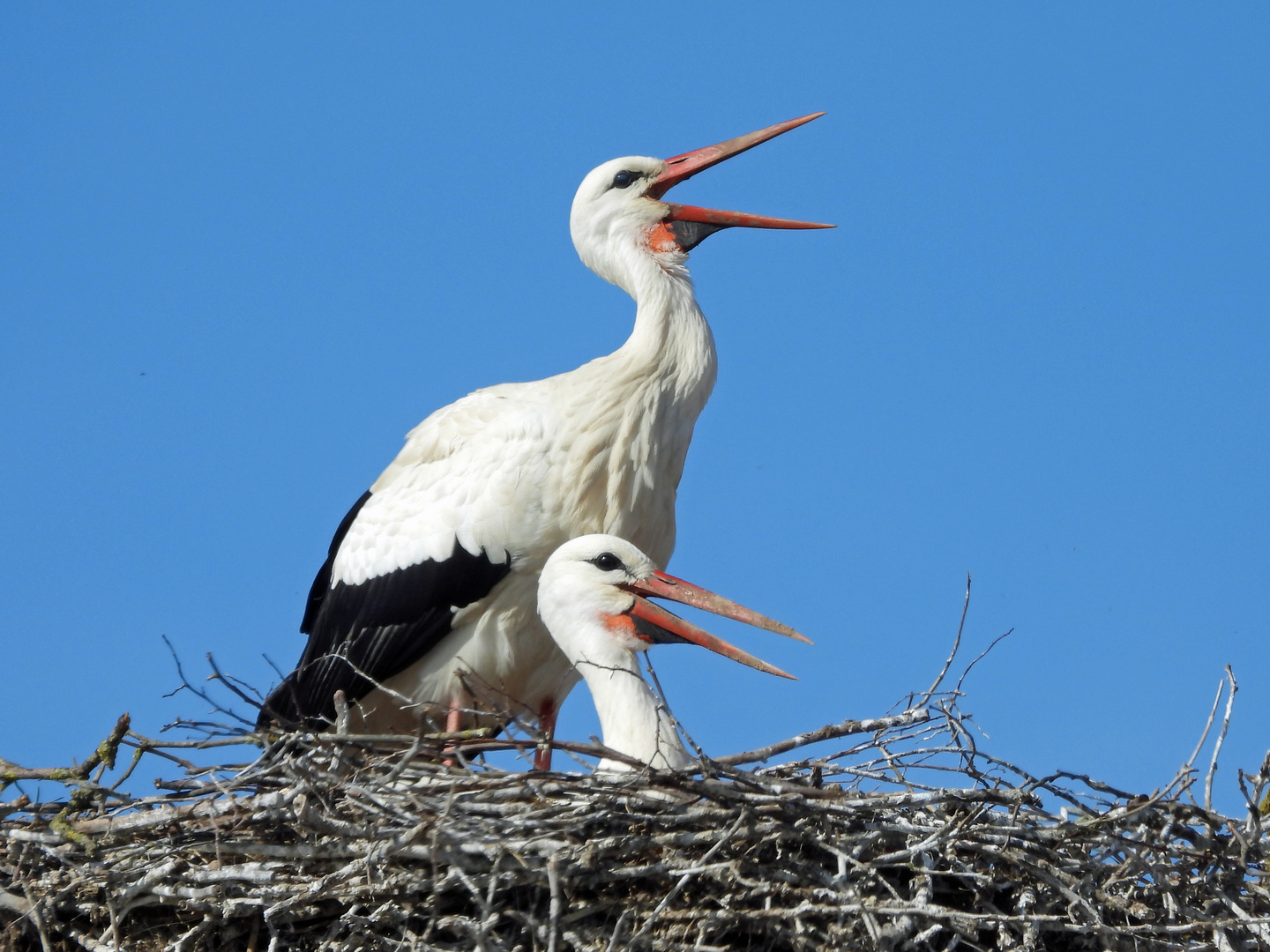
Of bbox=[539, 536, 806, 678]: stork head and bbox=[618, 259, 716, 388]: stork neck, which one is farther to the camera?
bbox=[618, 259, 716, 388]: stork neck

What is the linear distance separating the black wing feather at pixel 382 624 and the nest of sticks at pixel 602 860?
42.5 inches

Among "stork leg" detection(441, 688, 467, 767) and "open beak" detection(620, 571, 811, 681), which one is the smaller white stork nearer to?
"open beak" detection(620, 571, 811, 681)

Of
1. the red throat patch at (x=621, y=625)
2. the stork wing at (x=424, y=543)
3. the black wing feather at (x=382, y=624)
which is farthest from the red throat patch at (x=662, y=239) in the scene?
Answer: the red throat patch at (x=621, y=625)

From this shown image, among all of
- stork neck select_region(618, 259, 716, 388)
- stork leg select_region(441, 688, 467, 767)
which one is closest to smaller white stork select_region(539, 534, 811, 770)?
stork leg select_region(441, 688, 467, 767)

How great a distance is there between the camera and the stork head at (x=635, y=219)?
5.64 m

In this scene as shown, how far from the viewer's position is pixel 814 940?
12.0 feet

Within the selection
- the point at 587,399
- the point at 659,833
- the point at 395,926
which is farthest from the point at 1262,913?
the point at 587,399

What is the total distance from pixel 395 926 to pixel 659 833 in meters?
0.62

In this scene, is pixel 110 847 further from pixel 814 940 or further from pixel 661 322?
pixel 661 322

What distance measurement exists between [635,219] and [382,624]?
1601mm

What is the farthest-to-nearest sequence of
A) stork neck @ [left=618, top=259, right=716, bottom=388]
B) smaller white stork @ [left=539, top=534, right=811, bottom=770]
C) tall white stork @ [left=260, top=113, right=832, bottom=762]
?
stork neck @ [left=618, top=259, right=716, bottom=388], tall white stork @ [left=260, top=113, right=832, bottom=762], smaller white stork @ [left=539, top=534, right=811, bottom=770]

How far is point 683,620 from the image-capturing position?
4676mm

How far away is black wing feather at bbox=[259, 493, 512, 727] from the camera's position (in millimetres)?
5129

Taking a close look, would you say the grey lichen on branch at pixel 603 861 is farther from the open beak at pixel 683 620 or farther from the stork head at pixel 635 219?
the stork head at pixel 635 219
